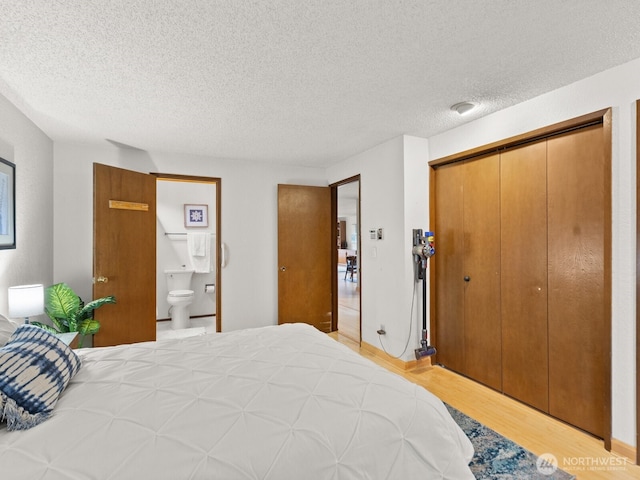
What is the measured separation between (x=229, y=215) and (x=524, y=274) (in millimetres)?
3313

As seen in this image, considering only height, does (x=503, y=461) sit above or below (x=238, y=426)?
Result: below

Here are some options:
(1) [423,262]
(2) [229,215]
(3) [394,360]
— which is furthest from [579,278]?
(2) [229,215]

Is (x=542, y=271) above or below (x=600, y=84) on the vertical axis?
below

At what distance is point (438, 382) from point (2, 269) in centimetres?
362

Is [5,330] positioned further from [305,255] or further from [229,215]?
[305,255]

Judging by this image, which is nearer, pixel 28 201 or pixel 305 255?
pixel 28 201

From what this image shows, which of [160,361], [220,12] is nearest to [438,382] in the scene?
[160,361]

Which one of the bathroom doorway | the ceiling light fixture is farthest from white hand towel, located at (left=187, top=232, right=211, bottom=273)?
the ceiling light fixture

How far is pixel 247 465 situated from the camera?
94cm

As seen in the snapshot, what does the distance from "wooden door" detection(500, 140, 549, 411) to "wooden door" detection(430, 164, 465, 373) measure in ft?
1.43

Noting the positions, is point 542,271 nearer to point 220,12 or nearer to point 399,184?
point 399,184

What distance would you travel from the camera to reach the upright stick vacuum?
10.1 ft

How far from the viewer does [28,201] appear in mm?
2723

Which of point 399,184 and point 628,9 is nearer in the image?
point 628,9
